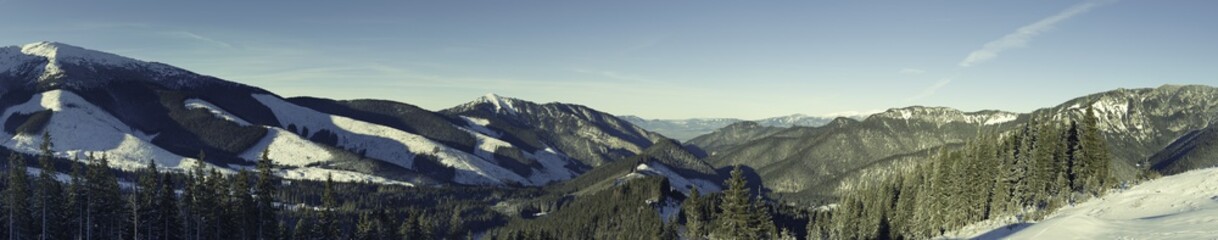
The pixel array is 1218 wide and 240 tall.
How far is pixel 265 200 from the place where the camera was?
84312 mm

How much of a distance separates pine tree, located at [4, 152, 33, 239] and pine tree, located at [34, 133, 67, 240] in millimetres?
1130

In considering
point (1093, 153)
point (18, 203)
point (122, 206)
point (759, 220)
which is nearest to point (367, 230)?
point (122, 206)

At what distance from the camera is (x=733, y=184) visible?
47.0m

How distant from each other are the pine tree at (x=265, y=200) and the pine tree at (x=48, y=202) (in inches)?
815

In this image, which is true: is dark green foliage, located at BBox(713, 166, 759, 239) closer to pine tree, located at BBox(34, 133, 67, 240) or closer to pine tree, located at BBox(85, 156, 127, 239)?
pine tree, located at BBox(85, 156, 127, 239)

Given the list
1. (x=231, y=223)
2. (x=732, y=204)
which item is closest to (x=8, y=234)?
(x=231, y=223)

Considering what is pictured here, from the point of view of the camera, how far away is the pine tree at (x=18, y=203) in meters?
80.1

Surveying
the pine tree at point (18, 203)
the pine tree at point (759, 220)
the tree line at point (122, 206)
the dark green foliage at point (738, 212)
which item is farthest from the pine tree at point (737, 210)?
the pine tree at point (18, 203)

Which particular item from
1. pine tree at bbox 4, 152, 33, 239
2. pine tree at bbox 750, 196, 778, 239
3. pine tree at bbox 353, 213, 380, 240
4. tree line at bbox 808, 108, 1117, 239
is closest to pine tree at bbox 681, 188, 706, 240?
tree line at bbox 808, 108, 1117, 239

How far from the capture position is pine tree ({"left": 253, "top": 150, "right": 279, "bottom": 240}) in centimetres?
7931

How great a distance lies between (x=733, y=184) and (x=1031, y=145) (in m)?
72.9

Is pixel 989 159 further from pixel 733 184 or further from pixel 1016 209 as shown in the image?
pixel 733 184

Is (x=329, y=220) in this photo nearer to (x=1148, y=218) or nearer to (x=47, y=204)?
(x=47, y=204)

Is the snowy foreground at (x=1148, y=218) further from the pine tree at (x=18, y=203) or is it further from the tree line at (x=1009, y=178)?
the pine tree at (x=18, y=203)
